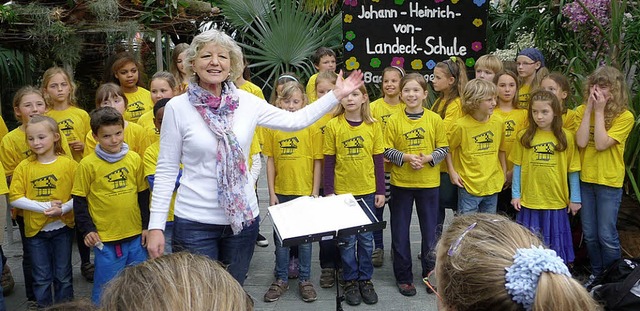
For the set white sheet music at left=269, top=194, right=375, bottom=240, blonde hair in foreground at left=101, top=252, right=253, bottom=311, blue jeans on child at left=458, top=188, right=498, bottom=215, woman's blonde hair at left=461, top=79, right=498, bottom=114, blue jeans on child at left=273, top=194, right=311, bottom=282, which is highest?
woman's blonde hair at left=461, top=79, right=498, bottom=114

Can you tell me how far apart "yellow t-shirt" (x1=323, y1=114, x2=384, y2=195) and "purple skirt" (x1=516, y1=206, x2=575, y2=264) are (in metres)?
1.21

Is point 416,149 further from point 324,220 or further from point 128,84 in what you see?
point 128,84

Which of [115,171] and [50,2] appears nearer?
[115,171]

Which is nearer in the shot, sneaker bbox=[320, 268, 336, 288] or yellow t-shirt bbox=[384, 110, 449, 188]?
yellow t-shirt bbox=[384, 110, 449, 188]

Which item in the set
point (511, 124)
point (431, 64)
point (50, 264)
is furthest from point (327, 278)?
point (431, 64)

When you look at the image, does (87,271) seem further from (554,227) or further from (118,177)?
(554,227)

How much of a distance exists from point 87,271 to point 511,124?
3595 millimetres

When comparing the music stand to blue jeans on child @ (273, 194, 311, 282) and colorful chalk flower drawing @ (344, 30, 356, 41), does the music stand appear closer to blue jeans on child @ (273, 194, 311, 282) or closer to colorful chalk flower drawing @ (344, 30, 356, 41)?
blue jeans on child @ (273, 194, 311, 282)

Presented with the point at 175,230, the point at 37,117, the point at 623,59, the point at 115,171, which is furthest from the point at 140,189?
the point at 623,59

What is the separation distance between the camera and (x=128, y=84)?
5586 millimetres

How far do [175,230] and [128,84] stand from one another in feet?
8.95

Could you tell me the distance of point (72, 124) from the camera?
16.9 feet

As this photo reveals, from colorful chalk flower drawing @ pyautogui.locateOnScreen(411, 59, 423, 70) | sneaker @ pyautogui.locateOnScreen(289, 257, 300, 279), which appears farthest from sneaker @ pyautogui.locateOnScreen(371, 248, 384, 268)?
colorful chalk flower drawing @ pyautogui.locateOnScreen(411, 59, 423, 70)

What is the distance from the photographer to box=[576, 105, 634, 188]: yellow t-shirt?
184 inches
